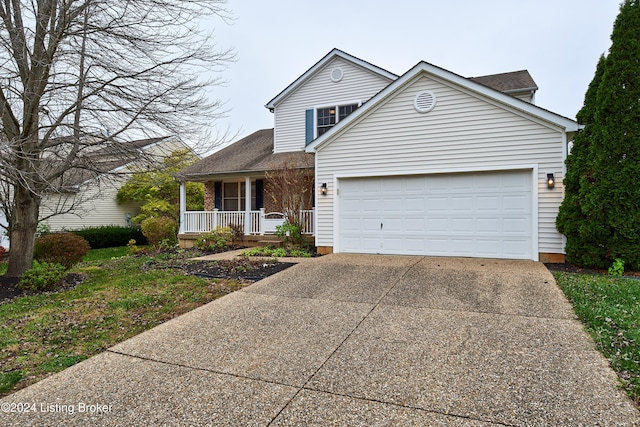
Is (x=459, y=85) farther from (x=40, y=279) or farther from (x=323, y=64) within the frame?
(x=40, y=279)

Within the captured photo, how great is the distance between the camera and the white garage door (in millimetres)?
8188

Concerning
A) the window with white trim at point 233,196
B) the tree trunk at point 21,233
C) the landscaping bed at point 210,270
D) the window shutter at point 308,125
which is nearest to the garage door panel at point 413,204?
the landscaping bed at point 210,270

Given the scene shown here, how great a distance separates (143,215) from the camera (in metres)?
18.4

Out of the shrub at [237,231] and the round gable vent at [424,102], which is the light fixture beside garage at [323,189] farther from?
the shrub at [237,231]

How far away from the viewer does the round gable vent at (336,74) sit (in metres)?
13.1

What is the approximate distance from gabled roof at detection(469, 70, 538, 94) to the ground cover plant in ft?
33.7

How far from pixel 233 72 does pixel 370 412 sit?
7779mm

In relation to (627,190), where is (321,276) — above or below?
below

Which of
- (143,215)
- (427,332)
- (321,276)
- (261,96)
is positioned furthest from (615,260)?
(143,215)

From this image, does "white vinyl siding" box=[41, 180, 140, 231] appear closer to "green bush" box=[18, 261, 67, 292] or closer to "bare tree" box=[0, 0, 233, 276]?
"bare tree" box=[0, 0, 233, 276]

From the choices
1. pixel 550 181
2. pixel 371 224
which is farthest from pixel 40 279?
pixel 550 181

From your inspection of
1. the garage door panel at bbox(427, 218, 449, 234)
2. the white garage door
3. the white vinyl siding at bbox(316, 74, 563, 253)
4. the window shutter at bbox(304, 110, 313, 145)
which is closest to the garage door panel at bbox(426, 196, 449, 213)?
the white garage door

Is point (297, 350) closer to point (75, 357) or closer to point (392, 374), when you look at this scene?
point (392, 374)

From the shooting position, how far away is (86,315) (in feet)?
16.7
